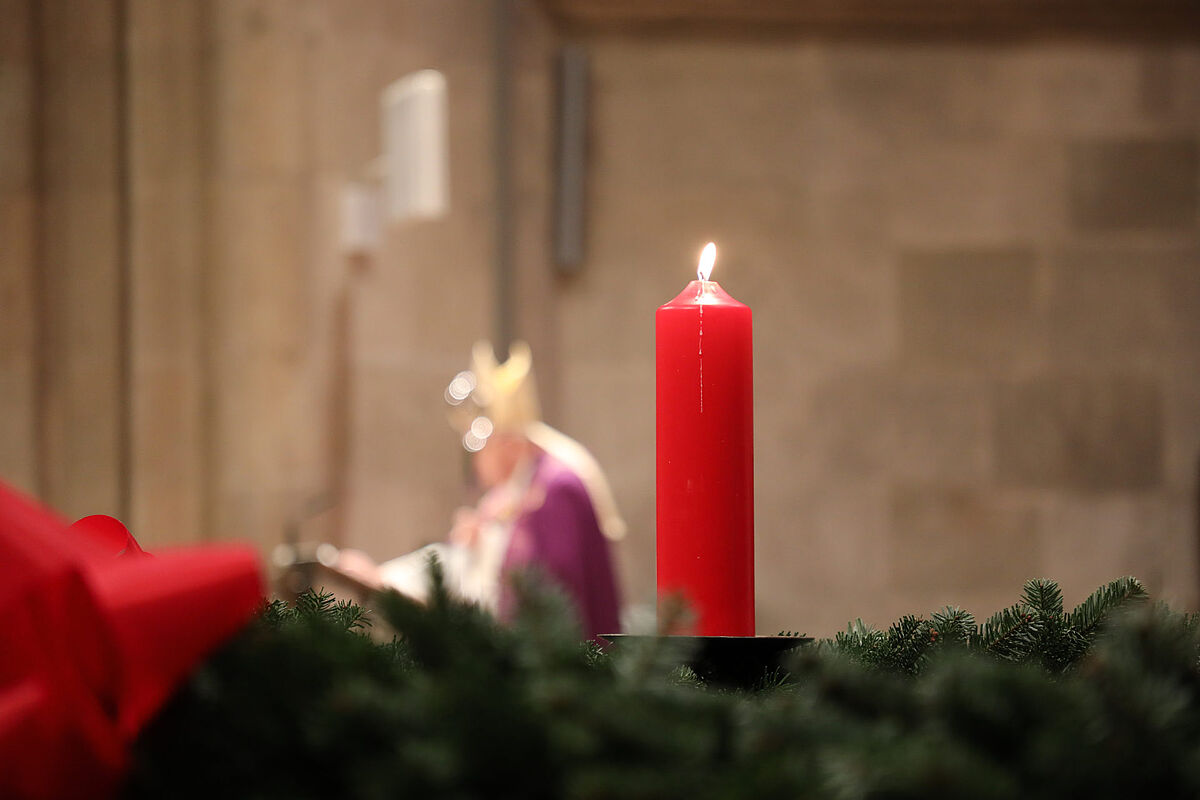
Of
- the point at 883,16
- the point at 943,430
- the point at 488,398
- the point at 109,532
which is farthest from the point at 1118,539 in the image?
the point at 109,532

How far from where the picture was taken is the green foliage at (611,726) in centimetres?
26

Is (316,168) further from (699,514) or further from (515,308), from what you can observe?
(699,514)

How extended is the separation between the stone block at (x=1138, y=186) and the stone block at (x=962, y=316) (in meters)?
0.33

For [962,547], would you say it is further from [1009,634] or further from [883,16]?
[1009,634]

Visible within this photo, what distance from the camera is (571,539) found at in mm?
3113

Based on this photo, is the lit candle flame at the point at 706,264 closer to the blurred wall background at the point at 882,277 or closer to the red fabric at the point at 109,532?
→ the red fabric at the point at 109,532

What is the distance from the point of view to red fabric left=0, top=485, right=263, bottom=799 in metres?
0.28

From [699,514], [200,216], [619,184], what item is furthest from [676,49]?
[699,514]

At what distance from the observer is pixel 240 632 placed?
12.7 inches

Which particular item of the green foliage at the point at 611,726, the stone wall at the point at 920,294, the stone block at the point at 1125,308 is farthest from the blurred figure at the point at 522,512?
the green foliage at the point at 611,726

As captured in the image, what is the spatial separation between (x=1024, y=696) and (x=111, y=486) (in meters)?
3.26

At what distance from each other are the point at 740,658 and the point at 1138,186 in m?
4.09

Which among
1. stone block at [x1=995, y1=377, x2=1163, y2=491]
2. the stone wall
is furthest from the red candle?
stone block at [x1=995, y1=377, x2=1163, y2=491]

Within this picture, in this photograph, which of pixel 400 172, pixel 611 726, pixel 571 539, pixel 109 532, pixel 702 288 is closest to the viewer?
pixel 611 726
